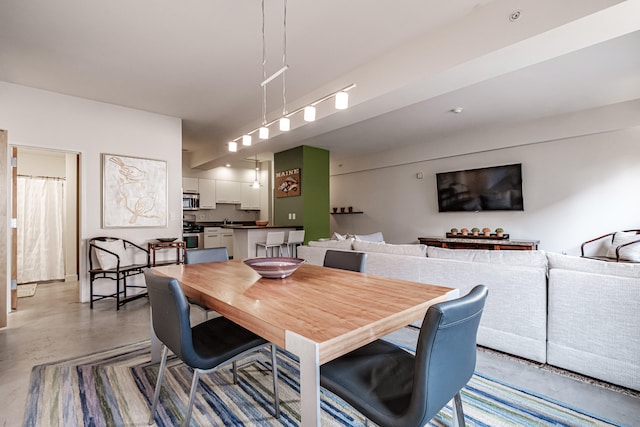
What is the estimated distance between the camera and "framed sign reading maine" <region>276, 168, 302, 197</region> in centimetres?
581

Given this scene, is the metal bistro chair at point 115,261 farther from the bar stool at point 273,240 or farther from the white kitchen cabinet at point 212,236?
the white kitchen cabinet at point 212,236

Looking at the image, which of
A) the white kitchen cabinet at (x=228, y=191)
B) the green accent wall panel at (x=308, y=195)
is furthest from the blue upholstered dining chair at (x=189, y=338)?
the white kitchen cabinet at (x=228, y=191)

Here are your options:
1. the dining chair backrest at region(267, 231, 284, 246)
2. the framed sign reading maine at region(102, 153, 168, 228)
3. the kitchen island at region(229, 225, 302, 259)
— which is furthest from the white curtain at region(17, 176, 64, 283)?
the dining chair backrest at region(267, 231, 284, 246)

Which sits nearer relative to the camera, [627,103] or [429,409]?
[429,409]

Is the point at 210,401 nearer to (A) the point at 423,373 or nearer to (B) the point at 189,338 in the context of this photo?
(B) the point at 189,338

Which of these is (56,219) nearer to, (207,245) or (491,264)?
(207,245)

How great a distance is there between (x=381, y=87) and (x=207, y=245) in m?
5.80

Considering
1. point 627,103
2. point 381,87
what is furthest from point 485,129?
point 381,87

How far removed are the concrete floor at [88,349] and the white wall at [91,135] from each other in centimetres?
65

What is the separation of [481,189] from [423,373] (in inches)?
209

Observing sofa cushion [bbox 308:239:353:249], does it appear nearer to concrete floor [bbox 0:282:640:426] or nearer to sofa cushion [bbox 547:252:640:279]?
concrete floor [bbox 0:282:640:426]

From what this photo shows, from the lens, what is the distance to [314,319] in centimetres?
105

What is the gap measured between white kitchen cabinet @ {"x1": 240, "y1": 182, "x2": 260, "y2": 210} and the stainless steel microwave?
121cm

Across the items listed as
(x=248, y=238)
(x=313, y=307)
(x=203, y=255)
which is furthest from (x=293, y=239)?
(x=313, y=307)
